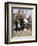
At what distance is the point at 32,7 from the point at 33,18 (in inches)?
6.6

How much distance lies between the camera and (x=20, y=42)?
1.59 m

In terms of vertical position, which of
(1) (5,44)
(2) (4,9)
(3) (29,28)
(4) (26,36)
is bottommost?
(1) (5,44)

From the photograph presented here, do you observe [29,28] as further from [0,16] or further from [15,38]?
[0,16]

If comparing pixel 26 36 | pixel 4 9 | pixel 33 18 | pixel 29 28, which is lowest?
pixel 26 36

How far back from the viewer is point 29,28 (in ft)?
5.38

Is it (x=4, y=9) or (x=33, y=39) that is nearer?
(x=4, y=9)

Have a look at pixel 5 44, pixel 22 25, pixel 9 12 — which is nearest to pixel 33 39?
pixel 22 25

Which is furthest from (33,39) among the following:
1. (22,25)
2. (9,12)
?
(9,12)

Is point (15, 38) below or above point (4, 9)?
below

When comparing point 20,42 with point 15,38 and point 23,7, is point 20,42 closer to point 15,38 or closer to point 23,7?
point 15,38

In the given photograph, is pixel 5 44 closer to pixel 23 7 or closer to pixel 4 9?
pixel 4 9

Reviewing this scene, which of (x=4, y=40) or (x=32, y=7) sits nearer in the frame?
(x=4, y=40)

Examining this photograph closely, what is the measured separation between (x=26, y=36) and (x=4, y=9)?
0.51m

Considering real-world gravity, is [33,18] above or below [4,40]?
above
